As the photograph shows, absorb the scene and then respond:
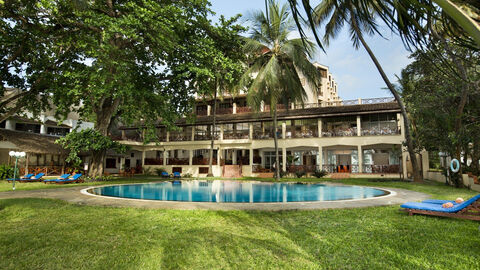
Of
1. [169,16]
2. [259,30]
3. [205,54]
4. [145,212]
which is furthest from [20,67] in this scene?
[259,30]

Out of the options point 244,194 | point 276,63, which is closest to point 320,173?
point 276,63

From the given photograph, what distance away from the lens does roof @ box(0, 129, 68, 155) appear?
808 inches

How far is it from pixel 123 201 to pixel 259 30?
15.4m

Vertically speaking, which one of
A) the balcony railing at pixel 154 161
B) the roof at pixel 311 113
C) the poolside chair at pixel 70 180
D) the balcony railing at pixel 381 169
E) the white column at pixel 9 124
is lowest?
the poolside chair at pixel 70 180

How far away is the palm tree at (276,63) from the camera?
18.1m

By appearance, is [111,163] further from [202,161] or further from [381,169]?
[381,169]

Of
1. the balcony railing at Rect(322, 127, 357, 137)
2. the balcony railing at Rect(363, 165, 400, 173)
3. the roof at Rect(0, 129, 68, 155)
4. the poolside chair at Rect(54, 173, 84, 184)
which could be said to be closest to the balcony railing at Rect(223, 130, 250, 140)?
the balcony railing at Rect(322, 127, 357, 137)

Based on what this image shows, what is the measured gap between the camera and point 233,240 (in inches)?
166

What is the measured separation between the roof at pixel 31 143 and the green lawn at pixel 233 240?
17701 millimetres

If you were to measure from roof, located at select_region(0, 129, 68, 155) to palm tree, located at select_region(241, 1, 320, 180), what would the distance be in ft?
53.9

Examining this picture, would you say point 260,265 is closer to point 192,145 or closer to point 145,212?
point 145,212

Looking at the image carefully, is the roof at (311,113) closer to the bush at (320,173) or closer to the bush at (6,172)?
the bush at (320,173)

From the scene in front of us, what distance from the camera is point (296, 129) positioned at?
86.0ft

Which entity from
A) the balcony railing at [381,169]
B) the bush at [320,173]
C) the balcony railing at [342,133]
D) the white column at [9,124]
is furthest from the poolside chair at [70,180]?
the balcony railing at [381,169]
